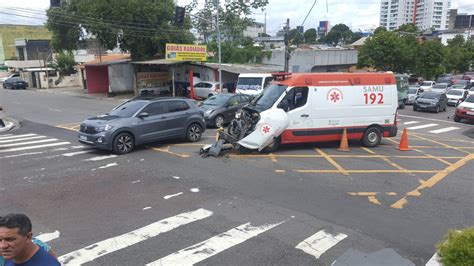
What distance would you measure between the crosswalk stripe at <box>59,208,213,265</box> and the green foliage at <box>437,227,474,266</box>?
422cm

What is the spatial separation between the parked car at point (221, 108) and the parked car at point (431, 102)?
51.6 ft

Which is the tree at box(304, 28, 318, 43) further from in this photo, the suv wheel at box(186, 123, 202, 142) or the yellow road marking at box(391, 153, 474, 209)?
the yellow road marking at box(391, 153, 474, 209)

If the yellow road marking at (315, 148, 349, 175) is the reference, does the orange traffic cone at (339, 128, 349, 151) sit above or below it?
above

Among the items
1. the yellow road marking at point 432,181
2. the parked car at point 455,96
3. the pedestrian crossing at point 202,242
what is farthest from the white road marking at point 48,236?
the parked car at point 455,96

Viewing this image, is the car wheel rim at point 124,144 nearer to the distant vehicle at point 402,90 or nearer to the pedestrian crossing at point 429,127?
the pedestrian crossing at point 429,127

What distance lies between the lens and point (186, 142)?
14164 millimetres

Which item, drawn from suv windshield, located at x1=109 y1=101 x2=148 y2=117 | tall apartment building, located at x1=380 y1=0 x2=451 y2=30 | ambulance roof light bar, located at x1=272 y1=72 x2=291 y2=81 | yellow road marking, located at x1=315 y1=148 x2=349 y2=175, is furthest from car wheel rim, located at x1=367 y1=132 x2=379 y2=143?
tall apartment building, located at x1=380 y1=0 x2=451 y2=30

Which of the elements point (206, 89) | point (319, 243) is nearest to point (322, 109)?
point (319, 243)

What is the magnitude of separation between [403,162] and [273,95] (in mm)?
4379

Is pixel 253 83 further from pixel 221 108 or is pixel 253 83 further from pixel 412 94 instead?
pixel 412 94

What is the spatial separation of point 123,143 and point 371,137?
8.32 meters

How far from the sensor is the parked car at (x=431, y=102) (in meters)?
27.7

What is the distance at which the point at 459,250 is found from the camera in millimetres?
3670

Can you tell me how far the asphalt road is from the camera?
5.88 meters
